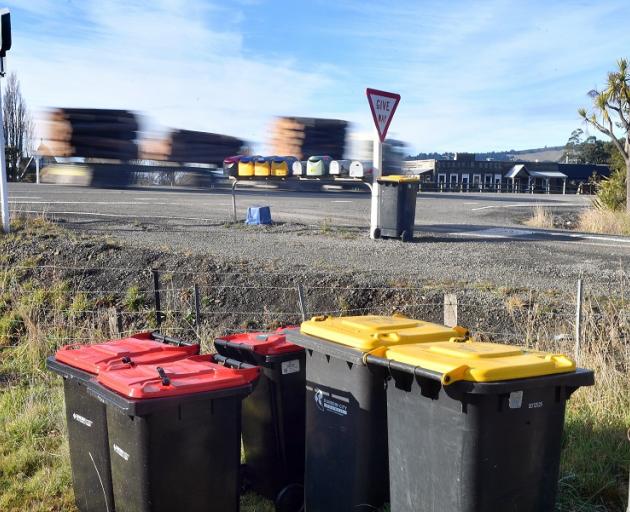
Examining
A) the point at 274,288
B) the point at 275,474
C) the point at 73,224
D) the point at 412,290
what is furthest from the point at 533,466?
the point at 73,224

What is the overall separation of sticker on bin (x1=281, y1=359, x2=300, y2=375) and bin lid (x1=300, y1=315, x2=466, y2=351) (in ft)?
0.85

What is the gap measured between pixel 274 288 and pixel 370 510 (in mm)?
5309

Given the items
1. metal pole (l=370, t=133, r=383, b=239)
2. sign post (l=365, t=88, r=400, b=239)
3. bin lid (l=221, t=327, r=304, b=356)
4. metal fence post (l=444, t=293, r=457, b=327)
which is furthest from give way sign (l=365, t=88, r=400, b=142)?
bin lid (l=221, t=327, r=304, b=356)

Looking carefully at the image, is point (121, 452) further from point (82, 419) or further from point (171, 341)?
point (171, 341)

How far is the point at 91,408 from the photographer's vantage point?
12.2 feet

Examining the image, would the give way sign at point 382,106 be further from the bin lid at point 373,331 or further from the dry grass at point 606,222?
the bin lid at point 373,331

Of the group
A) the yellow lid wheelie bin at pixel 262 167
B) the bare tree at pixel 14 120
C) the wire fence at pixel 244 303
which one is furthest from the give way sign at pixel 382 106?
the bare tree at pixel 14 120

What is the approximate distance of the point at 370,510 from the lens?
356 cm

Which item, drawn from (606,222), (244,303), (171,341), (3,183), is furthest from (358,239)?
(171,341)

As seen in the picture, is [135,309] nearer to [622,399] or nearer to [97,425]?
[97,425]

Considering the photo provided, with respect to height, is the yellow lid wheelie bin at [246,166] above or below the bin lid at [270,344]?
above

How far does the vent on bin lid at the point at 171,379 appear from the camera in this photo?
125 inches

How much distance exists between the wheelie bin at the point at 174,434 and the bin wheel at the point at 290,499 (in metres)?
0.50

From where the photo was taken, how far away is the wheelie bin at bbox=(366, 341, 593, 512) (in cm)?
291
